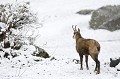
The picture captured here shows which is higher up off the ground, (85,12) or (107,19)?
(85,12)

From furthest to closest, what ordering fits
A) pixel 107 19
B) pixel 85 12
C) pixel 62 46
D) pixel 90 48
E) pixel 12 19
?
pixel 85 12 < pixel 107 19 < pixel 62 46 < pixel 12 19 < pixel 90 48

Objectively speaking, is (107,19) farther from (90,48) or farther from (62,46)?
(90,48)

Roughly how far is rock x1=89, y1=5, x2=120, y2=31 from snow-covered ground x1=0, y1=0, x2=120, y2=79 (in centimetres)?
73

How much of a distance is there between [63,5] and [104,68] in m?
26.5

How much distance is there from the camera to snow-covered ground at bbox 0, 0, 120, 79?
1199cm

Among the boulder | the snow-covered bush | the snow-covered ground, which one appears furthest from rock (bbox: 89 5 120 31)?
the snow-covered bush

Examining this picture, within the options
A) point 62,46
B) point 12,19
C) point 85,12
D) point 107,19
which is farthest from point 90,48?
point 85,12

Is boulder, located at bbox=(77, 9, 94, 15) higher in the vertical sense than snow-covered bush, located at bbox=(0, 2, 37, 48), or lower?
higher

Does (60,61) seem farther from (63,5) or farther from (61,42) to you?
(63,5)

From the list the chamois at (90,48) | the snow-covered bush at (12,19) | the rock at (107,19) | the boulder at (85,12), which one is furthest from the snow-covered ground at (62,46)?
the snow-covered bush at (12,19)

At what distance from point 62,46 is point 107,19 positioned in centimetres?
795

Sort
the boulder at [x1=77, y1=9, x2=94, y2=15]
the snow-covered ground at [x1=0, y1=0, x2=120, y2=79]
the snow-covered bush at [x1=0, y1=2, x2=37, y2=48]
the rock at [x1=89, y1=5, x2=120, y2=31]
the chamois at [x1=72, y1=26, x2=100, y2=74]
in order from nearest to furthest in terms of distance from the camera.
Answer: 1. the chamois at [x1=72, y1=26, x2=100, y2=74]
2. the snow-covered ground at [x1=0, y1=0, x2=120, y2=79]
3. the snow-covered bush at [x1=0, y1=2, x2=37, y2=48]
4. the rock at [x1=89, y1=5, x2=120, y2=31]
5. the boulder at [x1=77, y1=9, x2=94, y2=15]

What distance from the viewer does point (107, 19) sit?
98.5ft

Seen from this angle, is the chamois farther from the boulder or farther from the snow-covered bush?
the boulder
